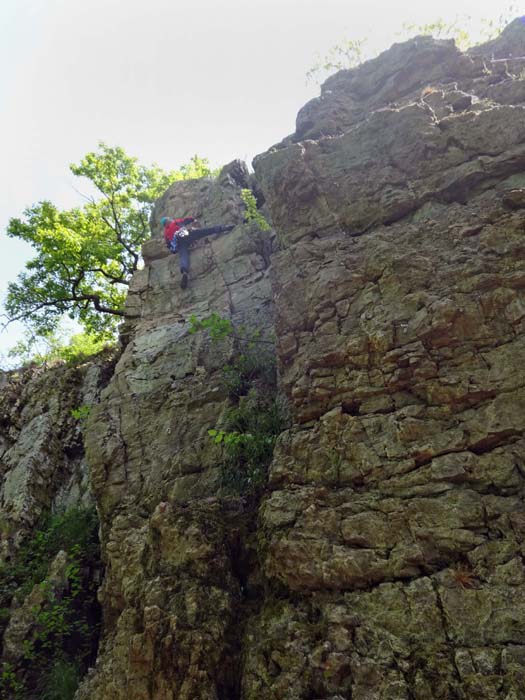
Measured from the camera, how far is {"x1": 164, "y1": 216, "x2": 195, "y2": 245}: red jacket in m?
12.4

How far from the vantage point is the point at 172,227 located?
12523 mm

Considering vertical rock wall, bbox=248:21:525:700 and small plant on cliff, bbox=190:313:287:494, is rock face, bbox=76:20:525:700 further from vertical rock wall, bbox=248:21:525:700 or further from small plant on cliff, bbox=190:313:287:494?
small plant on cliff, bbox=190:313:287:494

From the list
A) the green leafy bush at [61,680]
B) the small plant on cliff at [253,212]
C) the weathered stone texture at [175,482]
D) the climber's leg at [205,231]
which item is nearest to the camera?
the weathered stone texture at [175,482]

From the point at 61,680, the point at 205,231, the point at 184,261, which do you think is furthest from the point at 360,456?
the point at 205,231

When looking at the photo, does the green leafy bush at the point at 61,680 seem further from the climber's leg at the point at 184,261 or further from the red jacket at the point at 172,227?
the red jacket at the point at 172,227

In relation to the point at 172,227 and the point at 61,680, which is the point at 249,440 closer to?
the point at 61,680

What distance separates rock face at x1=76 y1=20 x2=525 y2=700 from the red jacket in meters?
3.62

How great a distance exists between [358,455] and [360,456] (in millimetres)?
30

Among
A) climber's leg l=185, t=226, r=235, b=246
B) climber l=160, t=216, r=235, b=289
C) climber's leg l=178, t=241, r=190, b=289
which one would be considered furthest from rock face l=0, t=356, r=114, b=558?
climber's leg l=185, t=226, r=235, b=246

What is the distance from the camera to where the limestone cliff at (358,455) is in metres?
4.34

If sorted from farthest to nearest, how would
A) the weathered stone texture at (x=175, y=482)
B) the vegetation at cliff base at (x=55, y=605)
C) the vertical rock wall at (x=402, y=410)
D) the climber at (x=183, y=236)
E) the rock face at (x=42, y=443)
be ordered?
the climber at (x=183, y=236)
the rock face at (x=42, y=443)
the vegetation at cliff base at (x=55, y=605)
the weathered stone texture at (x=175, y=482)
the vertical rock wall at (x=402, y=410)

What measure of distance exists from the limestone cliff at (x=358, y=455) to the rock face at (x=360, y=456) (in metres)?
0.03

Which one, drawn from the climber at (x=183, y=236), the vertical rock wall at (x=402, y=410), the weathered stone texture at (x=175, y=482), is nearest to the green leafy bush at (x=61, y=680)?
the weathered stone texture at (x=175, y=482)

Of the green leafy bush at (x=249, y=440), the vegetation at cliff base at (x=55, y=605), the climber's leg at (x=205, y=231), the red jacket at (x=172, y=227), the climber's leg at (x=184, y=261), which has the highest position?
the red jacket at (x=172, y=227)
